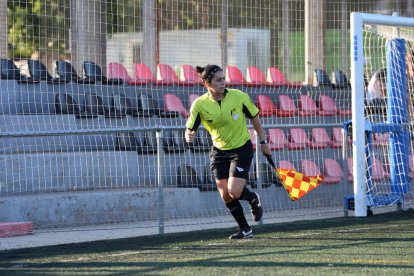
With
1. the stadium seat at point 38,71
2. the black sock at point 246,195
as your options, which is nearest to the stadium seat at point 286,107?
the stadium seat at point 38,71

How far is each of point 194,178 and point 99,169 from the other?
4.73 feet

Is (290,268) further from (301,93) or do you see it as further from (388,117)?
(301,93)

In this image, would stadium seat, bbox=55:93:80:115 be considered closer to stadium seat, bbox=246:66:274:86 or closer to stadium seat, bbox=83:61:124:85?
stadium seat, bbox=83:61:124:85

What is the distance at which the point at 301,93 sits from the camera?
60.6 ft

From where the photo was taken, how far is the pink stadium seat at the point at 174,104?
1600 centimetres

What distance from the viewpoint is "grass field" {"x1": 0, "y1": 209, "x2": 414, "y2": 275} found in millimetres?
8438

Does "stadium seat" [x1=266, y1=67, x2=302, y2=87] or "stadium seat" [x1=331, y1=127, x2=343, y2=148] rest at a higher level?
"stadium seat" [x1=266, y1=67, x2=302, y2=87]

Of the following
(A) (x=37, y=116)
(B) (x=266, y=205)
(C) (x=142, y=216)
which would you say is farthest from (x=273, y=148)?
(A) (x=37, y=116)

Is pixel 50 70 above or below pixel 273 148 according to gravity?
above

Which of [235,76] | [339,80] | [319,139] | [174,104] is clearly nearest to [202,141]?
[174,104]

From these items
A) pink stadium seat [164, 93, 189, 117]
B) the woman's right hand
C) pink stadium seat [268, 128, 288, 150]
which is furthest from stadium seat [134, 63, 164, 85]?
the woman's right hand

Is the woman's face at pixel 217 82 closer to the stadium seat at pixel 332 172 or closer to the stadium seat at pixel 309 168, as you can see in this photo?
the stadium seat at pixel 309 168

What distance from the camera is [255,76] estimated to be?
60.8ft

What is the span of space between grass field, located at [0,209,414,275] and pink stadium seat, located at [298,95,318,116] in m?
5.54
